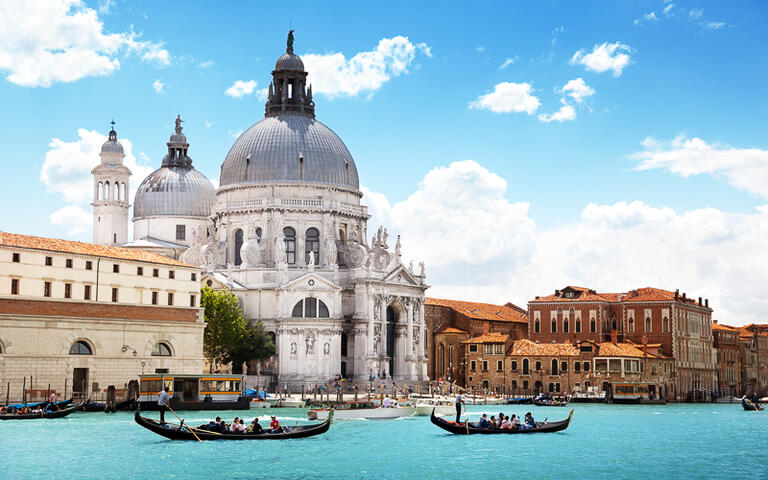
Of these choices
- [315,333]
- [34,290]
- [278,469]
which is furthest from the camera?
[315,333]

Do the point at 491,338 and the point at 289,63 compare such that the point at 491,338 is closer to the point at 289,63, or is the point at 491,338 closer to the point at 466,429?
the point at 289,63

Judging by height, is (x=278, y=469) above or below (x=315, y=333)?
below

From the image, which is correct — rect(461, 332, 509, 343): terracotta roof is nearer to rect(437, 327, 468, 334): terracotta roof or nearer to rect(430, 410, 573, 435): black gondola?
rect(437, 327, 468, 334): terracotta roof

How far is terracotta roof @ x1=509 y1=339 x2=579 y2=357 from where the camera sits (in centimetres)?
8719

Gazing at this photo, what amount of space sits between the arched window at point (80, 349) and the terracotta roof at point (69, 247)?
4610 mm

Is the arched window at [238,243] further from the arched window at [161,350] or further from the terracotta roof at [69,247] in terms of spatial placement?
the arched window at [161,350]

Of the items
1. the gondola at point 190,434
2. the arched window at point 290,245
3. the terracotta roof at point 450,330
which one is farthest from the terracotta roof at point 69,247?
the terracotta roof at point 450,330

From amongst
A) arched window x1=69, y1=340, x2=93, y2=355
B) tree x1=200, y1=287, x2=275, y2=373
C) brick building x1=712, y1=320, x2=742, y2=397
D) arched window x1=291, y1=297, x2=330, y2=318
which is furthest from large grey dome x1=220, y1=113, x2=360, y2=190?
brick building x1=712, y1=320, x2=742, y2=397

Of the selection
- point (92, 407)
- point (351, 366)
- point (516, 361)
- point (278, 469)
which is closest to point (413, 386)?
point (351, 366)

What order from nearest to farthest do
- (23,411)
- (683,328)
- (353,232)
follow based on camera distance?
(23,411) → (353,232) → (683,328)

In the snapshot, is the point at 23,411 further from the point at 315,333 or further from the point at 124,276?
the point at 315,333

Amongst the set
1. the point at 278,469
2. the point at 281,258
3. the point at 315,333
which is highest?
the point at 281,258

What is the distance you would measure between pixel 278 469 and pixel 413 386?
4629 centimetres

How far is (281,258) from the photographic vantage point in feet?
262
